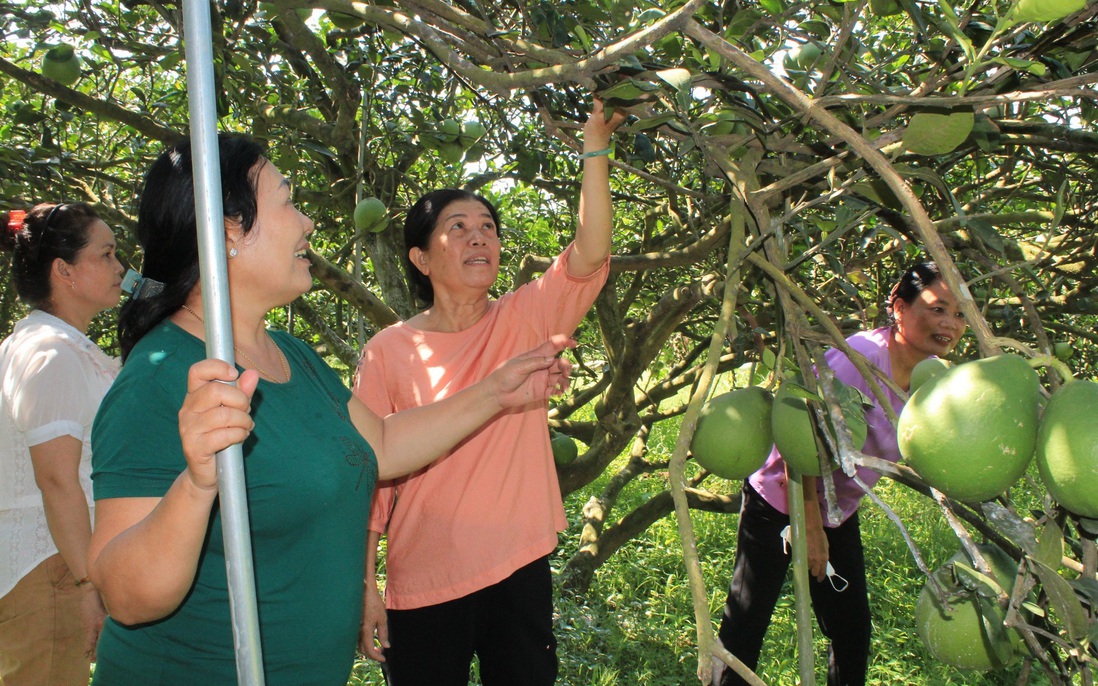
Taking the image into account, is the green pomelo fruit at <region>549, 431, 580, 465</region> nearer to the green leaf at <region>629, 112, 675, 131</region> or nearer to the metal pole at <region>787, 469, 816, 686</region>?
the metal pole at <region>787, 469, 816, 686</region>

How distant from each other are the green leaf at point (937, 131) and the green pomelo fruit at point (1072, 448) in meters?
0.39

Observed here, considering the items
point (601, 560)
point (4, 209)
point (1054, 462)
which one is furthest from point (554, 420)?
point (1054, 462)

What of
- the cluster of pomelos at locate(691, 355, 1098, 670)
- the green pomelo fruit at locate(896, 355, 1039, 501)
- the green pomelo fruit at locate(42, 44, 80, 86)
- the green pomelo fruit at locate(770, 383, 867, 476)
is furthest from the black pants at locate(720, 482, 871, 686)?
the green pomelo fruit at locate(42, 44, 80, 86)

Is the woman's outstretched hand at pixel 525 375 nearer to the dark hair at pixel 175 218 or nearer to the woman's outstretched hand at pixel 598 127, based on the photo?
the woman's outstretched hand at pixel 598 127

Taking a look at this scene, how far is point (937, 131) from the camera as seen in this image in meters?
1.05

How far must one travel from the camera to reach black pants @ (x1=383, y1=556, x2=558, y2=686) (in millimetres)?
2037

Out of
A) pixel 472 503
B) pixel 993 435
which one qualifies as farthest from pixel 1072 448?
pixel 472 503

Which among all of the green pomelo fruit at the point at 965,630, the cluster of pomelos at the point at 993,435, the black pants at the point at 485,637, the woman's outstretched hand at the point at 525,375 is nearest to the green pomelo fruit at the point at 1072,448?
the cluster of pomelos at the point at 993,435

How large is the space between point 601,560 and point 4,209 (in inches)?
105

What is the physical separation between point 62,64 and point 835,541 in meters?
2.68

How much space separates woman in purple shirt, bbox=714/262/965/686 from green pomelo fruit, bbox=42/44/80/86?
227 cm

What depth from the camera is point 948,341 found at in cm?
229

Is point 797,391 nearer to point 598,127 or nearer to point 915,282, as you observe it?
point 598,127

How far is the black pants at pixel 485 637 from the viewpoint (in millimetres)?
2037
